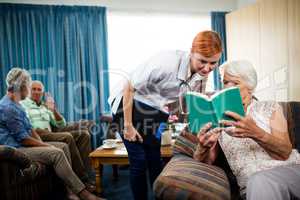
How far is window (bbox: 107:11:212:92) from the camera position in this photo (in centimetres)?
395

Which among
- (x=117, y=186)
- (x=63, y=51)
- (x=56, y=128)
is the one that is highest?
(x=63, y=51)

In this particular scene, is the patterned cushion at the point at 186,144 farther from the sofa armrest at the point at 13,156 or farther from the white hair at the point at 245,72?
the sofa armrest at the point at 13,156

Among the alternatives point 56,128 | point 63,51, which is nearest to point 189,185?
point 56,128

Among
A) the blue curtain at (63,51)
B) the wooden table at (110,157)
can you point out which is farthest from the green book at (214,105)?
the blue curtain at (63,51)

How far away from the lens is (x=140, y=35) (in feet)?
13.1

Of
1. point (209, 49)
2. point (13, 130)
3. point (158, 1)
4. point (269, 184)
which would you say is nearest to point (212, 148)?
point (269, 184)

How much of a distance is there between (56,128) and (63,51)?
49.1 inches

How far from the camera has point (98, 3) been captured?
3820 millimetres

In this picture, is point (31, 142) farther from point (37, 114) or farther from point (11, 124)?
point (37, 114)

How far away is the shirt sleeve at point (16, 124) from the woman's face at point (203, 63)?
1.41 metres

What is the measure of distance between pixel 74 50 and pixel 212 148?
9.75 ft

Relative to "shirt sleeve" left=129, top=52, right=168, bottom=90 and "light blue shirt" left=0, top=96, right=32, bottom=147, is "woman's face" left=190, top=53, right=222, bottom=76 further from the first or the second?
"light blue shirt" left=0, top=96, right=32, bottom=147

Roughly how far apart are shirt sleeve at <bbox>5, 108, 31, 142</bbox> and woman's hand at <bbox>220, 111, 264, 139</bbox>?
5.25 feet

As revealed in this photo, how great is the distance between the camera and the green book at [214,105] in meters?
1.06
